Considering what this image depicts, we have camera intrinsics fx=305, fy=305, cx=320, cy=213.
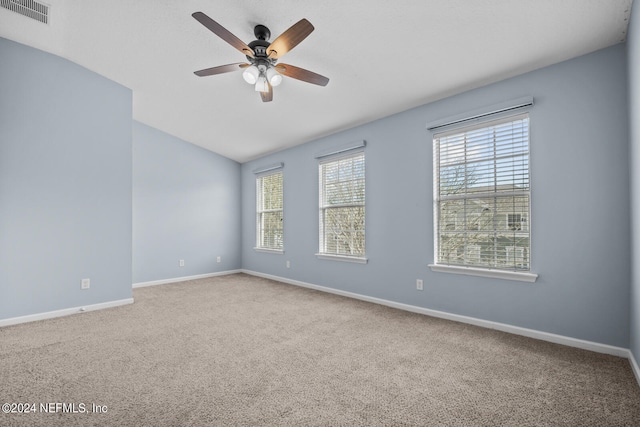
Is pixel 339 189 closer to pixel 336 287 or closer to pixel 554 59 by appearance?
pixel 336 287

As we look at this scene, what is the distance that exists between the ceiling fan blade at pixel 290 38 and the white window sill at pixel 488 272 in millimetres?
2697

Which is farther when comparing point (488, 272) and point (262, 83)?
point (488, 272)

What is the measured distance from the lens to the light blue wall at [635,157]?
2004 millimetres

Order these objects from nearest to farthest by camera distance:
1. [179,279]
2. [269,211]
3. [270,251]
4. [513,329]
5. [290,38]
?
[290,38]
[513,329]
[179,279]
[270,251]
[269,211]

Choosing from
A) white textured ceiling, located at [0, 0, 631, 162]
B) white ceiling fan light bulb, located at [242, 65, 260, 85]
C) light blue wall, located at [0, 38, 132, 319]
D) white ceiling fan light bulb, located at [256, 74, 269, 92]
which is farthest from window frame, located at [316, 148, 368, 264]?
light blue wall, located at [0, 38, 132, 319]

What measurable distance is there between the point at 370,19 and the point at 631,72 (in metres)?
1.94

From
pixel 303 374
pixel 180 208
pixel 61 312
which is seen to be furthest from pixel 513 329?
pixel 180 208

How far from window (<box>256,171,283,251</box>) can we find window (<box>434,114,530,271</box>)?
3204 millimetres

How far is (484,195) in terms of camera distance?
3.15 m

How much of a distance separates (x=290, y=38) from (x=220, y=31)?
1.64 ft

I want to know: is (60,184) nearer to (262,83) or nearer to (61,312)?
(61,312)

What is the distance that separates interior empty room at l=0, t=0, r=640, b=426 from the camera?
6.60 ft

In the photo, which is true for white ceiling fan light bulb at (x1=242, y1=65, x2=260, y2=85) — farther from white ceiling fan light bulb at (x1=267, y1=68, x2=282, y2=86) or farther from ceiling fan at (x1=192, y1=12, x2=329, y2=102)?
white ceiling fan light bulb at (x1=267, y1=68, x2=282, y2=86)

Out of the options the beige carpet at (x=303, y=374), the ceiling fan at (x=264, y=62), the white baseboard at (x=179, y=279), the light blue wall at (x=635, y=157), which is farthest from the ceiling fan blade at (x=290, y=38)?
the white baseboard at (x=179, y=279)
